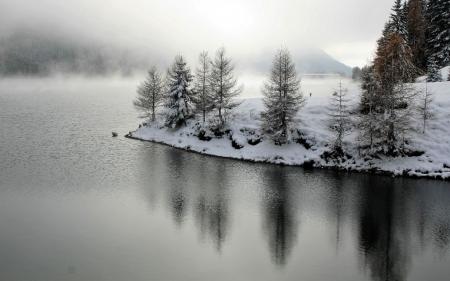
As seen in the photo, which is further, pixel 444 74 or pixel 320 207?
pixel 444 74

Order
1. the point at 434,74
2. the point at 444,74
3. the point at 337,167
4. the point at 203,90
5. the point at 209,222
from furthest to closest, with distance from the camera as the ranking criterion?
the point at 444,74
the point at 203,90
the point at 434,74
the point at 337,167
the point at 209,222

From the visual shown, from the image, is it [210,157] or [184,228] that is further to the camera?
[210,157]

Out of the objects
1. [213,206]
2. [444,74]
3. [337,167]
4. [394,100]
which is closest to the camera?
[213,206]

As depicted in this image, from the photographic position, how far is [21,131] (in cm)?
7250

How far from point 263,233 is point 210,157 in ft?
94.5

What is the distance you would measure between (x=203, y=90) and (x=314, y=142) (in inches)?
887

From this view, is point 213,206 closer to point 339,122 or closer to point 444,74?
point 339,122

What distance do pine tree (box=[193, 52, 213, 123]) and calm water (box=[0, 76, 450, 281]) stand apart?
49.7ft

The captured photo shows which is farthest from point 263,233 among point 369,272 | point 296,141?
point 296,141

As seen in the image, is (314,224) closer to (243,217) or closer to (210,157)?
(243,217)

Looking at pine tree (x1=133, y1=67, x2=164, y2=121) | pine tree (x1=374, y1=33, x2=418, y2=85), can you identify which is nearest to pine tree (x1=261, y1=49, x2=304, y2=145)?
pine tree (x1=374, y1=33, x2=418, y2=85)

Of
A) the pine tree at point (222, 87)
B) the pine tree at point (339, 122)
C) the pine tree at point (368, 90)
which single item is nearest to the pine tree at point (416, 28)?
the pine tree at point (368, 90)

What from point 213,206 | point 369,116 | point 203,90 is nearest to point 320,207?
point 213,206

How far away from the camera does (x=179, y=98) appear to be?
231 feet
